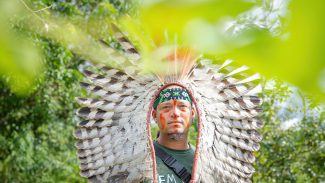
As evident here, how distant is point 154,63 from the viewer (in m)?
0.25

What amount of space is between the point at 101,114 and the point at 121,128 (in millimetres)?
112

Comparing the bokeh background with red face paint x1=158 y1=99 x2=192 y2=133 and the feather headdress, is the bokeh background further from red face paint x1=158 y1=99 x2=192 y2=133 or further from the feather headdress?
red face paint x1=158 y1=99 x2=192 y2=133

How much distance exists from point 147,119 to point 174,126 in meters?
0.11

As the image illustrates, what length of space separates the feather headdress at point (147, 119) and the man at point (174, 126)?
0.11 feet

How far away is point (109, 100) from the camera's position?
6.30 ft

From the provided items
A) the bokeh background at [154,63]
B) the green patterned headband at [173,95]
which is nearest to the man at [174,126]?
the green patterned headband at [173,95]

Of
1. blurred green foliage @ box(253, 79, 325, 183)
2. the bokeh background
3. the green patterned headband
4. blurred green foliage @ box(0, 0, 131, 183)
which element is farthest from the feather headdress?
blurred green foliage @ box(253, 79, 325, 183)

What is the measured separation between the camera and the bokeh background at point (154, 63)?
0.17m

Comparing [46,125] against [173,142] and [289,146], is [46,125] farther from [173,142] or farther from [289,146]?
[173,142]

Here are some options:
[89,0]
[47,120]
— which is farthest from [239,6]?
[47,120]

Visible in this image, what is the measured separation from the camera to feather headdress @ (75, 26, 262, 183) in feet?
5.89

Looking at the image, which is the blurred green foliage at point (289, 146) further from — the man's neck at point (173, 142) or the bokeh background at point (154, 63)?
the man's neck at point (173, 142)

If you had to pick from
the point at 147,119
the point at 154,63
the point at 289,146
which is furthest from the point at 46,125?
the point at 154,63

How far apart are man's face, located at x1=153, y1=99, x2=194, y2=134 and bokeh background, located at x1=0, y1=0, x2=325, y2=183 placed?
14.0 inches
